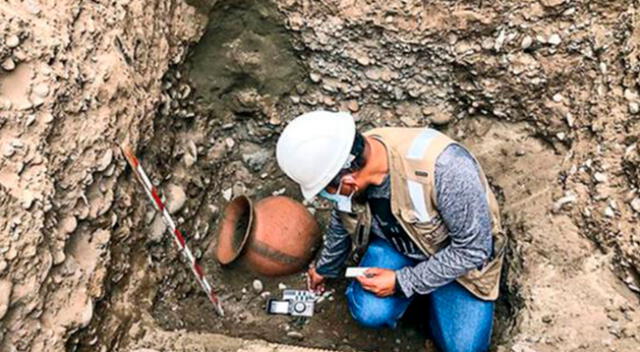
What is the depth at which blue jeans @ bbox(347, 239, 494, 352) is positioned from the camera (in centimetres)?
228

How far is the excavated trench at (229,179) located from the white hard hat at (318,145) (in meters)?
0.68

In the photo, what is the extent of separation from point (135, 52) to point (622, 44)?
5.87ft

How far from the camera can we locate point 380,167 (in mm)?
1932

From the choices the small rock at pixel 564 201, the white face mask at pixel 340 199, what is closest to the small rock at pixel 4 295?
the white face mask at pixel 340 199

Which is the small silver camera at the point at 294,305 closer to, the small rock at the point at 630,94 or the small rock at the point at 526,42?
the small rock at the point at 526,42

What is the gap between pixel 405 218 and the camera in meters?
2.04

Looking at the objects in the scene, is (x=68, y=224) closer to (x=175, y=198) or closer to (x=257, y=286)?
(x=175, y=198)

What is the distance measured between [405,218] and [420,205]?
10 centimetres

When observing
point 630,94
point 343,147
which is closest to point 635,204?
point 630,94

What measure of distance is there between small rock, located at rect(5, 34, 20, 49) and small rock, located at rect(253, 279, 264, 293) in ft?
4.79

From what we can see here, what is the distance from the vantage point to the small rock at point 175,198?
2.44 meters

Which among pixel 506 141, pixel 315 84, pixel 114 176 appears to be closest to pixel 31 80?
pixel 114 176

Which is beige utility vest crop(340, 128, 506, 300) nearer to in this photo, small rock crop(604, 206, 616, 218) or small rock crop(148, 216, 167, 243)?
small rock crop(604, 206, 616, 218)

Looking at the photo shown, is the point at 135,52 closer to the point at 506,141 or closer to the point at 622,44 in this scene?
the point at 506,141
